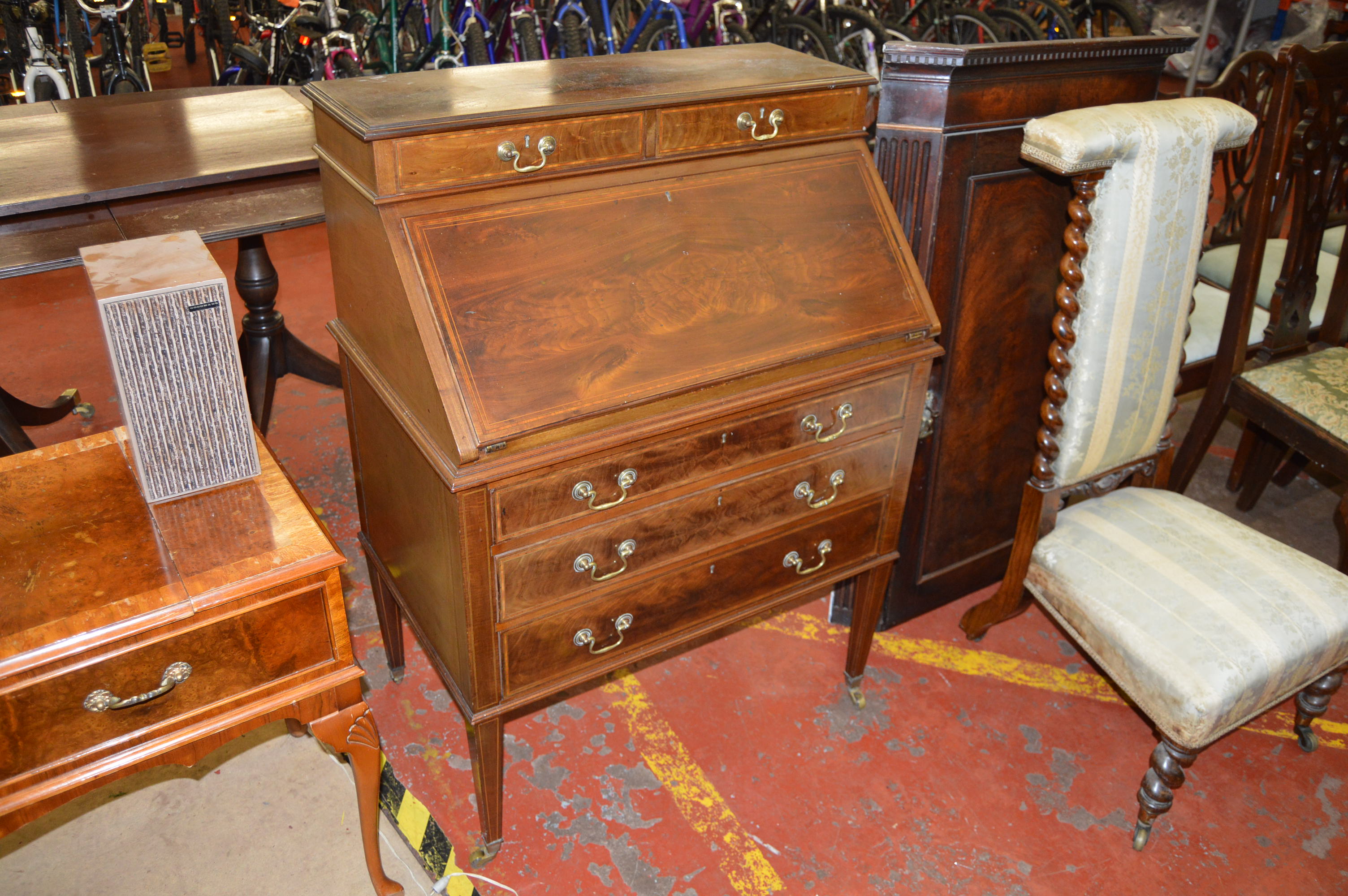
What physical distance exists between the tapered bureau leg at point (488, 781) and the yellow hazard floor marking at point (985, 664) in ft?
3.34

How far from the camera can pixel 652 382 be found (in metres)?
1.65

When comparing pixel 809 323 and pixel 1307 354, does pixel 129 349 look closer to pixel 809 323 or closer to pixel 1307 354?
pixel 809 323

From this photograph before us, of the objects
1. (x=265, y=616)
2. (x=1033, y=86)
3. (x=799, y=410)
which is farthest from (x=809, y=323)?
(x=265, y=616)

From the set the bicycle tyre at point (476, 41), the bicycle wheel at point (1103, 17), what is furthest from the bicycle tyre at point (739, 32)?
the bicycle wheel at point (1103, 17)

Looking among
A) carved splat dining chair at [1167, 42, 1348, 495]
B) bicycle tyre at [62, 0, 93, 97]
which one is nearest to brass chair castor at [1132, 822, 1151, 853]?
carved splat dining chair at [1167, 42, 1348, 495]

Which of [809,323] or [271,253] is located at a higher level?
[809,323]

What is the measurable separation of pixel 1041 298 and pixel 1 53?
6765 mm

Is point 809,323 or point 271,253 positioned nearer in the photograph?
point 809,323

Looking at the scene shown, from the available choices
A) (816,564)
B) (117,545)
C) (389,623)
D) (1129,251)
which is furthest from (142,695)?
(1129,251)

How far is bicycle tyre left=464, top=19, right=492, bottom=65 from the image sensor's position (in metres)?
6.02

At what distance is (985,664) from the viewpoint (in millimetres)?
2631

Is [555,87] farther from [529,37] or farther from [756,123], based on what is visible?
[529,37]

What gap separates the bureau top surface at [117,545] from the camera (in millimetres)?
1350

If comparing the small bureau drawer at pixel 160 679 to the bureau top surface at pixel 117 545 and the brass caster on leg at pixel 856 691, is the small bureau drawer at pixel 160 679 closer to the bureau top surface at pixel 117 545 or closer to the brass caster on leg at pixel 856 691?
the bureau top surface at pixel 117 545
